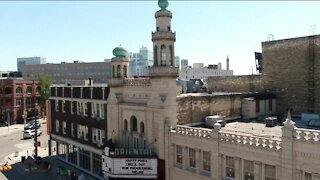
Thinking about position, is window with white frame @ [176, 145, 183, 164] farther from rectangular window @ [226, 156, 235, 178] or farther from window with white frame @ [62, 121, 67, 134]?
window with white frame @ [62, 121, 67, 134]

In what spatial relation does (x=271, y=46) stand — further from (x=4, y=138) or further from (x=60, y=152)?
(x=4, y=138)

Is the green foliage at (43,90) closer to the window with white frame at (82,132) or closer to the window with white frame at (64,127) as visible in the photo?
the window with white frame at (64,127)

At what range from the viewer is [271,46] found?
1912 inches

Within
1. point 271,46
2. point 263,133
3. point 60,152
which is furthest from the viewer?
point 60,152

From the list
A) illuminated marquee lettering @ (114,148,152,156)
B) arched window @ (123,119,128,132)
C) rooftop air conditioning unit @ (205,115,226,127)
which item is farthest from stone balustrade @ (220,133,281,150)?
arched window @ (123,119,128,132)

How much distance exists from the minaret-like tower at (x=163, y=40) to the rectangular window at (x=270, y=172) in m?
13.7

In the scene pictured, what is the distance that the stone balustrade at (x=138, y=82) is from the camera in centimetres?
3784

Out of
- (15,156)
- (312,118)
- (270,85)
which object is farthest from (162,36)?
(15,156)

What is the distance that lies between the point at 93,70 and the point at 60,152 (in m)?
140

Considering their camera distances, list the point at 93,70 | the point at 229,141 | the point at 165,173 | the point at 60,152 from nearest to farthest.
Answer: the point at 229,141
the point at 165,173
the point at 60,152
the point at 93,70

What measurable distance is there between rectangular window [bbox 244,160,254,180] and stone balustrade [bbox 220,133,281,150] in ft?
5.44

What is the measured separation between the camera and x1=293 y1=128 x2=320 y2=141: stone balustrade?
22.4 meters

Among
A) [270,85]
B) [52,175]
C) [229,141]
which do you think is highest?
[270,85]

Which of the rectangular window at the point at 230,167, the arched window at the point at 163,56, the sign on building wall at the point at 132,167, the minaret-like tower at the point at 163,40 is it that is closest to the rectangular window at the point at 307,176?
the rectangular window at the point at 230,167
